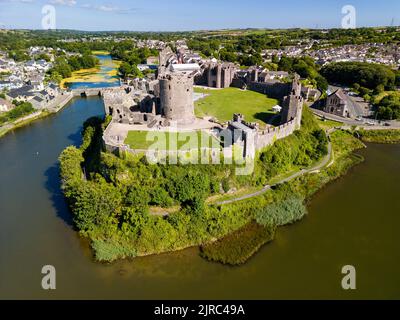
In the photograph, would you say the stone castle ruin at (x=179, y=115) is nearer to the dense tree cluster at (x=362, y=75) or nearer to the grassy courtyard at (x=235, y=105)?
the grassy courtyard at (x=235, y=105)

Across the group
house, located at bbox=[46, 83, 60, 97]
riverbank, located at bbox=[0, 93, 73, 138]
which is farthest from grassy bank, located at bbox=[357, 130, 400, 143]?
house, located at bbox=[46, 83, 60, 97]

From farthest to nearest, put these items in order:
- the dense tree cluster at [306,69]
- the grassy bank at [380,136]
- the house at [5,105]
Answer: the dense tree cluster at [306,69] → the house at [5,105] → the grassy bank at [380,136]

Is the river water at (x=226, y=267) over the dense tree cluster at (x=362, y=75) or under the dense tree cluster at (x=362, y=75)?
under

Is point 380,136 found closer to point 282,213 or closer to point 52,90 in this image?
point 282,213

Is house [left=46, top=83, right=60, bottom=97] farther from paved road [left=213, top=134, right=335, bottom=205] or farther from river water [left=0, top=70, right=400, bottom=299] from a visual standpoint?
paved road [left=213, top=134, right=335, bottom=205]

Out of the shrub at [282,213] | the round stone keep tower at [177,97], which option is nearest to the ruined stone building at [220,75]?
the round stone keep tower at [177,97]

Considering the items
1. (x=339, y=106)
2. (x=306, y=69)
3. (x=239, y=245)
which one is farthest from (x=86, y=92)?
(x=239, y=245)
